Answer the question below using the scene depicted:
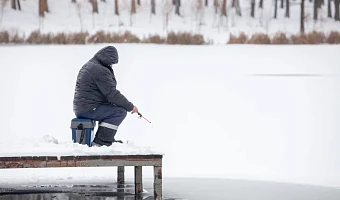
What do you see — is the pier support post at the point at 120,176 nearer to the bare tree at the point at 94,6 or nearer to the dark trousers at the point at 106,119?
the dark trousers at the point at 106,119

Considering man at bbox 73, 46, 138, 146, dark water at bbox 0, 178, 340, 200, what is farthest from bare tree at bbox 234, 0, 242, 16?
man at bbox 73, 46, 138, 146

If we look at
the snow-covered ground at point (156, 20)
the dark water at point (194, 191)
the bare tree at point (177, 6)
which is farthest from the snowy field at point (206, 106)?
the bare tree at point (177, 6)

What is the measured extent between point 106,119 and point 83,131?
0.23 metres

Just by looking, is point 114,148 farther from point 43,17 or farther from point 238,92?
point 43,17

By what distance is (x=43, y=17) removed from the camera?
54.4 ft

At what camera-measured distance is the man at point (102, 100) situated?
7.28 m

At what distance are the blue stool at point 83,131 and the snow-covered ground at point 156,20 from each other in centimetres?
935

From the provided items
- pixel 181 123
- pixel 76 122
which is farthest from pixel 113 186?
pixel 181 123

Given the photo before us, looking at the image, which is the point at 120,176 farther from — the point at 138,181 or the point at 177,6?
the point at 177,6

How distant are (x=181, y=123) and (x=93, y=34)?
14.5ft

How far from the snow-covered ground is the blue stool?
9.35 m

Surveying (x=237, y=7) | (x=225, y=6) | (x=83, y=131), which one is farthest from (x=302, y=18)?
(x=83, y=131)

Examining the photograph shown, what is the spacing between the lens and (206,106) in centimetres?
1392

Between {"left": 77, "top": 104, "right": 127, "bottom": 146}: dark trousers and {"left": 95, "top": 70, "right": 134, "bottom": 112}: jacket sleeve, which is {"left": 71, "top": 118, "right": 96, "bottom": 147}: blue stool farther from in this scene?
{"left": 95, "top": 70, "right": 134, "bottom": 112}: jacket sleeve
